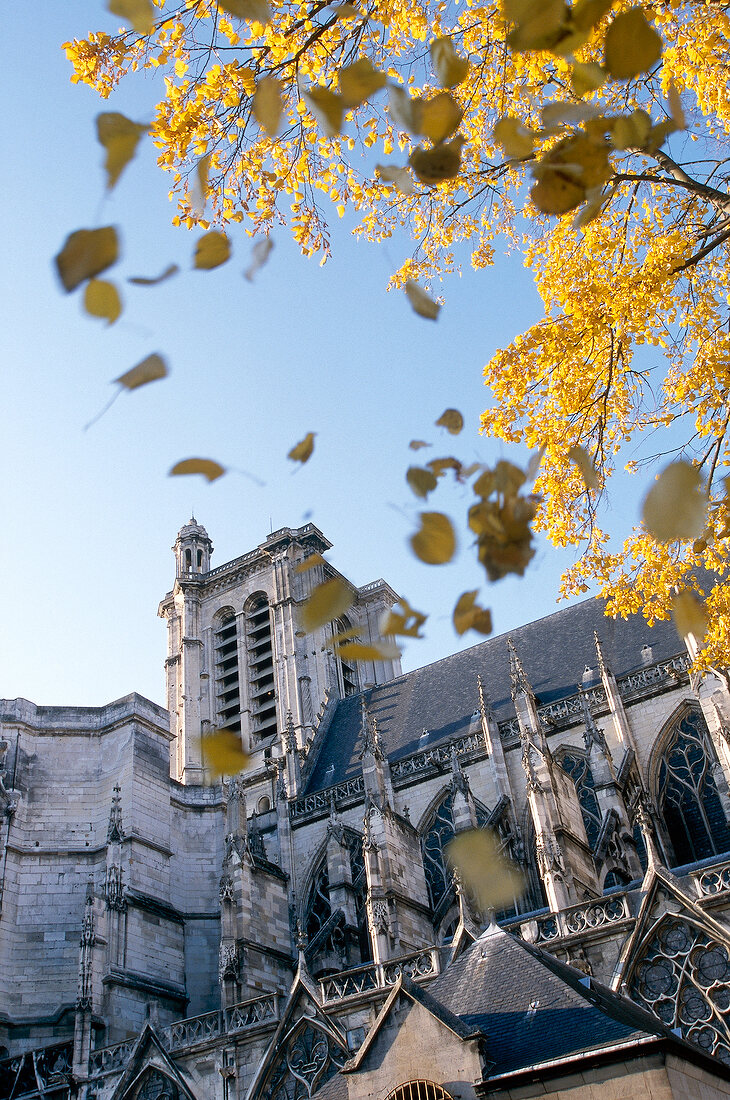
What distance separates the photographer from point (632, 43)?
3.09 metres

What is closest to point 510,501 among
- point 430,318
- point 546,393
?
point 430,318

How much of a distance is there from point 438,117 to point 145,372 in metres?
1.37

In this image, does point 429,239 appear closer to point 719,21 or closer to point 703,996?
point 719,21

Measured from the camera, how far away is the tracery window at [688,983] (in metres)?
12.2

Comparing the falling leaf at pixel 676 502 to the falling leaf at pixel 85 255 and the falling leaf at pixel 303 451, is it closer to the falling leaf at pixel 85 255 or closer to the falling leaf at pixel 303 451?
the falling leaf at pixel 303 451

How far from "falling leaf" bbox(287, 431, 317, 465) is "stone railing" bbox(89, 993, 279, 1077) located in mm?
15123

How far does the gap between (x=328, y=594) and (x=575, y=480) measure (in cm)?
566

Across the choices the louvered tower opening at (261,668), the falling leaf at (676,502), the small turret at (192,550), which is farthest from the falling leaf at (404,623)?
the small turret at (192,550)

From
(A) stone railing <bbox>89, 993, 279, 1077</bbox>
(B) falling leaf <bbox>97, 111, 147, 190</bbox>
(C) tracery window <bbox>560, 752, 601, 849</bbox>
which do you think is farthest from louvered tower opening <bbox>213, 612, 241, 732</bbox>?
(B) falling leaf <bbox>97, 111, 147, 190</bbox>

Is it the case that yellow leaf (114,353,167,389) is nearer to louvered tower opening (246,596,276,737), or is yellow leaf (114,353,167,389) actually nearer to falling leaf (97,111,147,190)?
falling leaf (97,111,147,190)

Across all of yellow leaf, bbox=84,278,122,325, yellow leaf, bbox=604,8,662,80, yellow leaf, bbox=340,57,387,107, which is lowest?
yellow leaf, bbox=84,278,122,325

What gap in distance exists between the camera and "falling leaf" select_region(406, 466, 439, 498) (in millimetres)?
3721

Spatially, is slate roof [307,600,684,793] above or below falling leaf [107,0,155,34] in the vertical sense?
above

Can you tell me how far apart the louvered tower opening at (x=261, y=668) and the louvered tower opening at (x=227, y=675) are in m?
0.65
